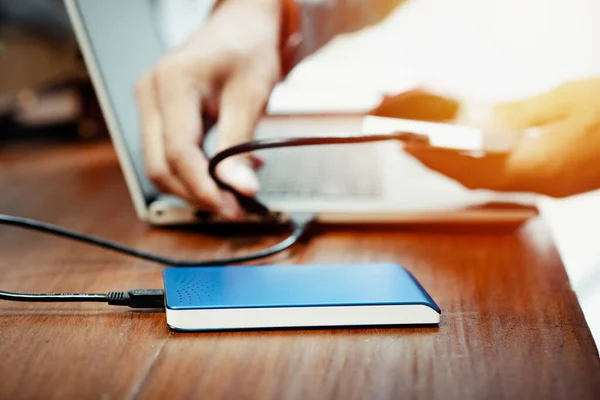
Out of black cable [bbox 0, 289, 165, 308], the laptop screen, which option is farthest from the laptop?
black cable [bbox 0, 289, 165, 308]

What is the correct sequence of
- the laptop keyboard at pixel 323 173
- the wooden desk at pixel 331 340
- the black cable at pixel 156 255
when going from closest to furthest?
the wooden desk at pixel 331 340
the black cable at pixel 156 255
the laptop keyboard at pixel 323 173

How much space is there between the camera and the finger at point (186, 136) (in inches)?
20.5

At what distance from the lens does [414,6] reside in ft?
1.75

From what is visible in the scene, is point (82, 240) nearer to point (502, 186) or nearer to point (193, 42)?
point (193, 42)

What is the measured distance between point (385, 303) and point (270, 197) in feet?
0.75

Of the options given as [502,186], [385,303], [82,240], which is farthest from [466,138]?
[82,240]

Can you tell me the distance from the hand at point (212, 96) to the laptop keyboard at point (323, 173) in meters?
0.07

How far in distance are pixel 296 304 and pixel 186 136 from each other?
209mm

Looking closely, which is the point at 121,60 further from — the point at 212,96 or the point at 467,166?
the point at 467,166

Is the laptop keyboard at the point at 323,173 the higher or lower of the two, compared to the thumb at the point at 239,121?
lower

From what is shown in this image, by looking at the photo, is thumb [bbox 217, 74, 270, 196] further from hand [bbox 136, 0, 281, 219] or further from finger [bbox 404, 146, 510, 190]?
finger [bbox 404, 146, 510, 190]

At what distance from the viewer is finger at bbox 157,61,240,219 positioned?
0.52 m

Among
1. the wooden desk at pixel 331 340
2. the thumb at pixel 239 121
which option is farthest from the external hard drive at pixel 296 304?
the thumb at pixel 239 121

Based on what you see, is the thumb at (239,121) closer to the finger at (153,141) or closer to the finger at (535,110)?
the finger at (153,141)
